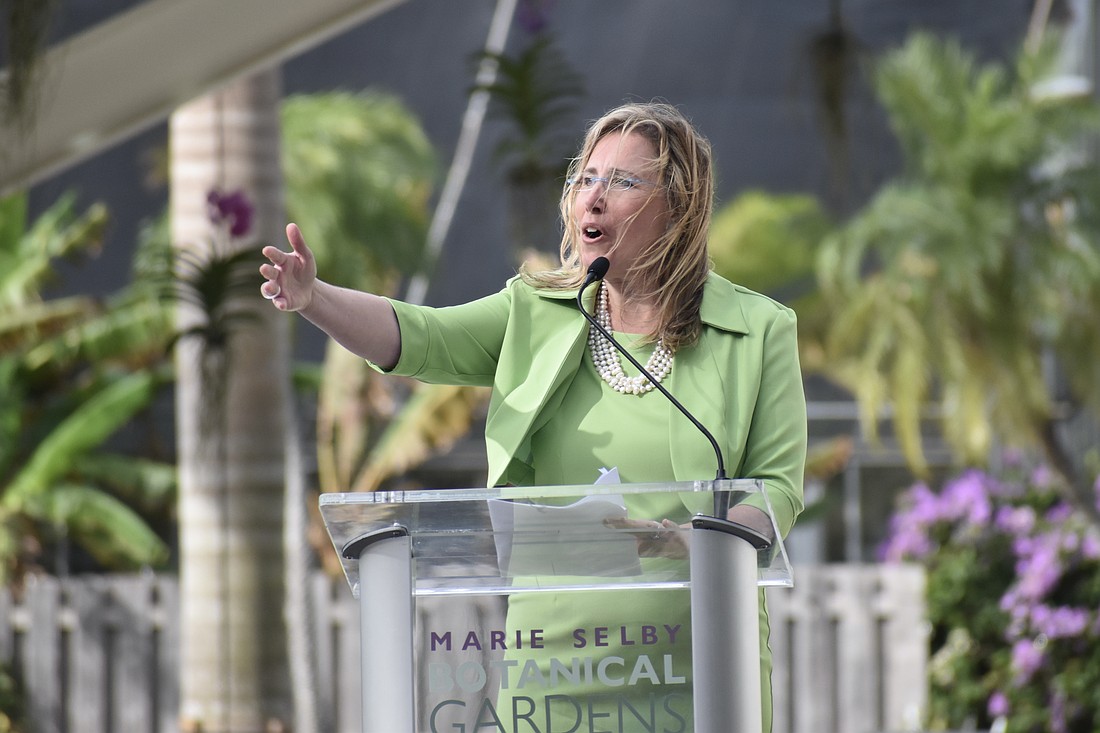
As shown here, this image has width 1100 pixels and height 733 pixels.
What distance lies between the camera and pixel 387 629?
1.74m

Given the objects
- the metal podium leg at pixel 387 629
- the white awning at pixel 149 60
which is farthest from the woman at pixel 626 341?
the white awning at pixel 149 60

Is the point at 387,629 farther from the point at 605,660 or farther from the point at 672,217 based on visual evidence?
the point at 672,217

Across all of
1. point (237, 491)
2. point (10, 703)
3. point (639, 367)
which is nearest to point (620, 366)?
point (639, 367)

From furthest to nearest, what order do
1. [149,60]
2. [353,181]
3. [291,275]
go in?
[353,181]
[149,60]
[291,275]

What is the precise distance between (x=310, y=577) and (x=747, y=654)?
6.07 m

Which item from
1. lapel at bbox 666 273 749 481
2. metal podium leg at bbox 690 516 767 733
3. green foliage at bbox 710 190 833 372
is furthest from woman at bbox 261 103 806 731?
green foliage at bbox 710 190 833 372

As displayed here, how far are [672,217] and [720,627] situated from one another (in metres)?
0.71

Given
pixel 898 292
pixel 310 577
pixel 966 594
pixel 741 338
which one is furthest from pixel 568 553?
pixel 898 292

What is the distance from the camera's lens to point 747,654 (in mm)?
1752

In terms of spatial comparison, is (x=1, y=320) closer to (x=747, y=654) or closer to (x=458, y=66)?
(x=458, y=66)

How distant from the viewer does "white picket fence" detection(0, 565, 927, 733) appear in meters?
7.65

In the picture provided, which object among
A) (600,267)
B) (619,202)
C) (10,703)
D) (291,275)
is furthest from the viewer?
(10,703)

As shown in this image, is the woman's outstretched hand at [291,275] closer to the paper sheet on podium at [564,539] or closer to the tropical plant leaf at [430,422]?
the paper sheet on podium at [564,539]

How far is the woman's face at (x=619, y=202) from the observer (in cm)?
213
